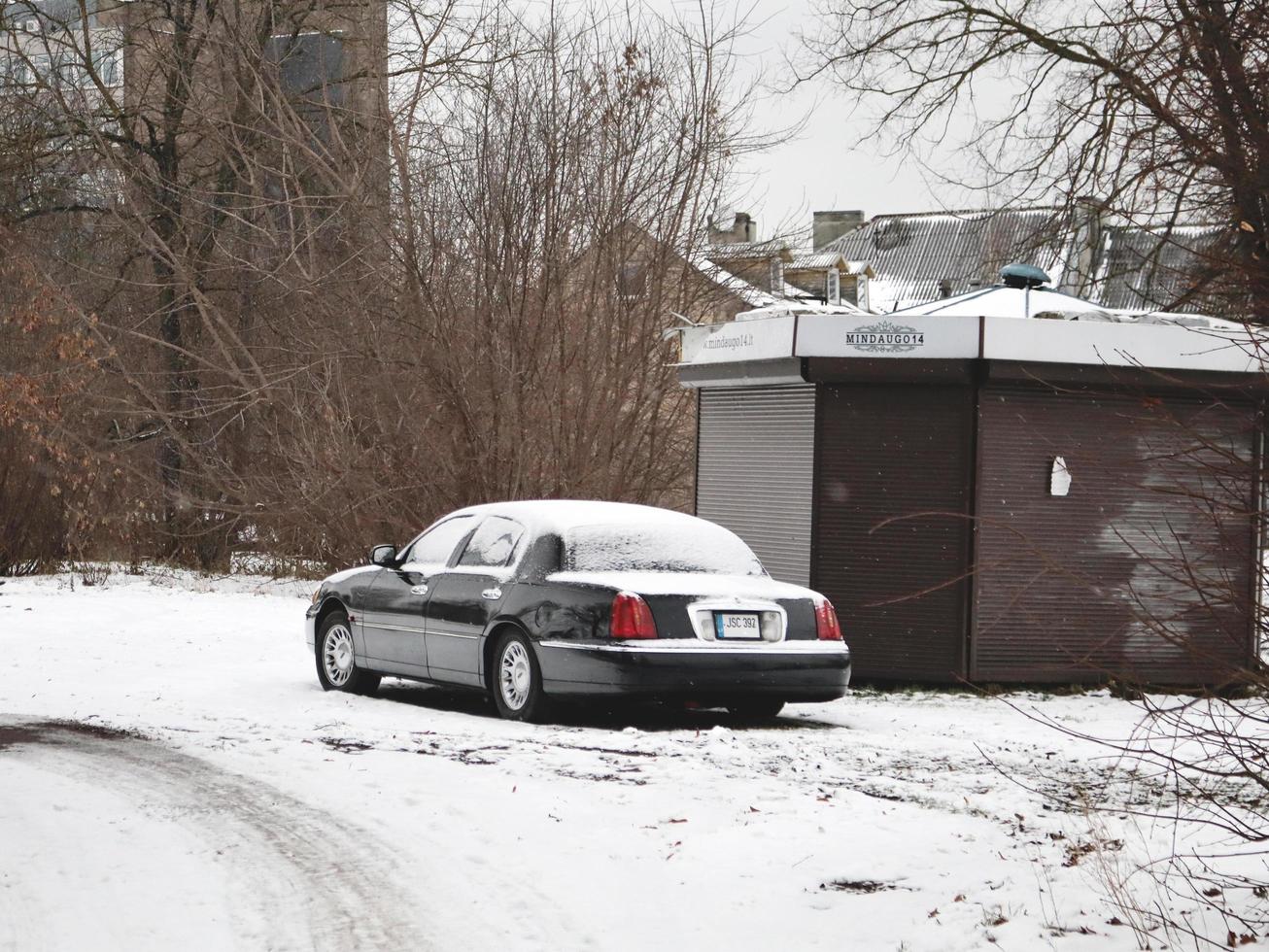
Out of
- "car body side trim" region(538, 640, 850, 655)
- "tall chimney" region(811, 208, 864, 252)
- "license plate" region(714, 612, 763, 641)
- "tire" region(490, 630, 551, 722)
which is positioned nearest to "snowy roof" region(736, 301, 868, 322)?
"car body side trim" region(538, 640, 850, 655)

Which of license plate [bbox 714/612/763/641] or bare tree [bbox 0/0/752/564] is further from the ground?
bare tree [bbox 0/0/752/564]

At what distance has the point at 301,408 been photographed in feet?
80.3

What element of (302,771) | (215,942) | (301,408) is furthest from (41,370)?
(215,942)

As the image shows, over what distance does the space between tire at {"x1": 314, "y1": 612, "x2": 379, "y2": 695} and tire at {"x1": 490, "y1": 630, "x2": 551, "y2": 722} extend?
74.5 inches

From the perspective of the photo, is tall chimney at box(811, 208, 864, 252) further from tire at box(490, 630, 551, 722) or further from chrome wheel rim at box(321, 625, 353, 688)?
tire at box(490, 630, 551, 722)

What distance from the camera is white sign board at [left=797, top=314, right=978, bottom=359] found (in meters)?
15.1

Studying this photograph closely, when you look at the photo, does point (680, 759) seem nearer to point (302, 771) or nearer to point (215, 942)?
point (302, 771)

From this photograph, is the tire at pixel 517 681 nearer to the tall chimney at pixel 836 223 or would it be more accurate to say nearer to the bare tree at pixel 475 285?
the bare tree at pixel 475 285

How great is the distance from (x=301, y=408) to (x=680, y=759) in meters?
15.2

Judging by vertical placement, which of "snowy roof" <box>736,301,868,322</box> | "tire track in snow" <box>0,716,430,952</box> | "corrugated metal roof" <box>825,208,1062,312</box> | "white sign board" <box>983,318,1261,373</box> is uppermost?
"corrugated metal roof" <box>825,208,1062,312</box>

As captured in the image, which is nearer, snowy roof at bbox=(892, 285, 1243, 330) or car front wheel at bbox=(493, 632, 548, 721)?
car front wheel at bbox=(493, 632, 548, 721)

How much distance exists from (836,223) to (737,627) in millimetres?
70518

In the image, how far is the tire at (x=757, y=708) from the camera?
491 inches

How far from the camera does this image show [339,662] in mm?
14070
